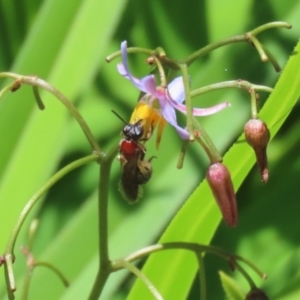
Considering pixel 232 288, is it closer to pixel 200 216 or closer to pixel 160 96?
pixel 200 216

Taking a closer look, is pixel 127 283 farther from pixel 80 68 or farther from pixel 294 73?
pixel 294 73

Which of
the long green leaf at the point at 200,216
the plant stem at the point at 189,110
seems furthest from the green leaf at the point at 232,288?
the plant stem at the point at 189,110

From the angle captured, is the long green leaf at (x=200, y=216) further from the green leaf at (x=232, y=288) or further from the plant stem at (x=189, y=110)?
the plant stem at (x=189, y=110)

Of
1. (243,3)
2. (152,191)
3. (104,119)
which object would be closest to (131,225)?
(152,191)

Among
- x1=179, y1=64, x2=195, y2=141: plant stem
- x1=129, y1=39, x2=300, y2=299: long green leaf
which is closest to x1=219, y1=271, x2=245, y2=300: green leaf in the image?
x1=129, y1=39, x2=300, y2=299: long green leaf

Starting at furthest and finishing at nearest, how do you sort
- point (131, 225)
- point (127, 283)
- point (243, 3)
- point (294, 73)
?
point (243, 3), point (127, 283), point (131, 225), point (294, 73)

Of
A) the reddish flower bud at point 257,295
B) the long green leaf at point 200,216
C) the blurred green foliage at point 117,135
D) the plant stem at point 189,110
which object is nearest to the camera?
the plant stem at point 189,110
